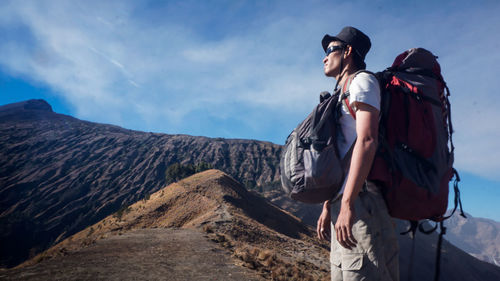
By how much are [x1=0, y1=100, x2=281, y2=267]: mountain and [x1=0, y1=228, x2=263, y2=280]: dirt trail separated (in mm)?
40812

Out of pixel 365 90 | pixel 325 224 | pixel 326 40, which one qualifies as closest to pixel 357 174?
pixel 365 90

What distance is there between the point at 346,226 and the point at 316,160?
1.41 feet

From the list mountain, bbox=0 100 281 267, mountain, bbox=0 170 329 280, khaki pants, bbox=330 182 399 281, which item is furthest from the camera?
mountain, bbox=0 100 281 267

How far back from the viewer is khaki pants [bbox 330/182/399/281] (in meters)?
1.52

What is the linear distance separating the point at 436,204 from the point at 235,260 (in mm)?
5810

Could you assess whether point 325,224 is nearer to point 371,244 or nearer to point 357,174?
point 371,244

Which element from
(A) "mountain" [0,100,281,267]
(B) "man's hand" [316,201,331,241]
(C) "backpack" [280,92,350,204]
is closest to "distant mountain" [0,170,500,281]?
(B) "man's hand" [316,201,331,241]

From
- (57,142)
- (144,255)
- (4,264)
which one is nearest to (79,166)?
(57,142)

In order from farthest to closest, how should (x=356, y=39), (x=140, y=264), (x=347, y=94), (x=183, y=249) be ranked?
(x=183, y=249)
(x=140, y=264)
(x=356, y=39)
(x=347, y=94)

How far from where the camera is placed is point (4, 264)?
110 ft

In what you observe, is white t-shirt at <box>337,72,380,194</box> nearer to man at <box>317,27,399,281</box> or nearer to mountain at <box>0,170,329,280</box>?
man at <box>317,27,399,281</box>

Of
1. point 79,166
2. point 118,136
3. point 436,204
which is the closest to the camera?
point 436,204

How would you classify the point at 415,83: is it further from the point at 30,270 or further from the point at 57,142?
the point at 57,142

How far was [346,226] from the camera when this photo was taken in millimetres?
1566
